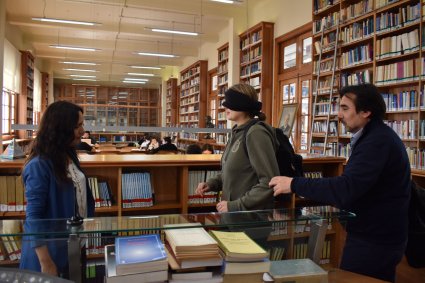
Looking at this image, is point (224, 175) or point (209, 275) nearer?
point (209, 275)

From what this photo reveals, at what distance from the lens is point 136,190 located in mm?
2982

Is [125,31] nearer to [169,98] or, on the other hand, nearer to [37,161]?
[169,98]

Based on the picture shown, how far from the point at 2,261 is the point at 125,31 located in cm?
993

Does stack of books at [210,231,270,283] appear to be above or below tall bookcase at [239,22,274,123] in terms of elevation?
below

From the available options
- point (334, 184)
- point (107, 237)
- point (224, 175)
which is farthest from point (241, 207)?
point (107, 237)

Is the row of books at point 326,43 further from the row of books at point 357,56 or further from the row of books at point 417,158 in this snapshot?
the row of books at point 417,158

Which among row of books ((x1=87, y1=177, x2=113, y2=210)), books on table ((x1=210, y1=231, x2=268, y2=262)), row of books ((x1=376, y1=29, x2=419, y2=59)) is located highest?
row of books ((x1=376, y1=29, x2=419, y2=59))

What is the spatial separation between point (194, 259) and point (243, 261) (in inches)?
6.0

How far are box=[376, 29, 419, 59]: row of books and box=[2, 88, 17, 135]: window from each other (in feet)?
27.1

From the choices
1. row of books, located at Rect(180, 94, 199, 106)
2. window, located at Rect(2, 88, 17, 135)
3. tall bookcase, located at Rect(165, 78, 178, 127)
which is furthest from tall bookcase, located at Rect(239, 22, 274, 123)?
tall bookcase, located at Rect(165, 78, 178, 127)

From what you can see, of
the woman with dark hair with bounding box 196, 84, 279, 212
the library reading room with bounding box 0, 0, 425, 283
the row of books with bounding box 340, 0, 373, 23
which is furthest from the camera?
the row of books with bounding box 340, 0, 373, 23

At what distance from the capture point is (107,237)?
1128mm

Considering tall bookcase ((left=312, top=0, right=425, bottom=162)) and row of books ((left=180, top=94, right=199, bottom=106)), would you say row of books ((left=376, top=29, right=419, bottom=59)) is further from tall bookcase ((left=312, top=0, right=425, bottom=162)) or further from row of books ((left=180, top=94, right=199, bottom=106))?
row of books ((left=180, top=94, right=199, bottom=106))

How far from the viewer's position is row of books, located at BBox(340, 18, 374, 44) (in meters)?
4.79
